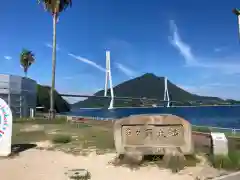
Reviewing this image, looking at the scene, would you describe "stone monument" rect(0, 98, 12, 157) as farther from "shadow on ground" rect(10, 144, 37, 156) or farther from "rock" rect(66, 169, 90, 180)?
"rock" rect(66, 169, 90, 180)

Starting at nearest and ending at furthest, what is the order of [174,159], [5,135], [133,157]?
1. [174,159]
2. [133,157]
3. [5,135]

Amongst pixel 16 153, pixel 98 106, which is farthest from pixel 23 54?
pixel 98 106

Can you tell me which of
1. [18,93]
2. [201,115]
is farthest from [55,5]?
[201,115]

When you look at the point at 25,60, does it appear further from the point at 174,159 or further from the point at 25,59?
the point at 174,159

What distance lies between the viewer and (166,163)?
9695mm

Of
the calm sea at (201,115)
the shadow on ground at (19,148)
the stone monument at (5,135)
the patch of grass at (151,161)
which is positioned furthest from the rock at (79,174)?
the calm sea at (201,115)

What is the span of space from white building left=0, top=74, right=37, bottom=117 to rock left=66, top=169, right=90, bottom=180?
2542 cm

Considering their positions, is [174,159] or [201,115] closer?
[174,159]

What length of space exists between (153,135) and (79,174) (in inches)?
104

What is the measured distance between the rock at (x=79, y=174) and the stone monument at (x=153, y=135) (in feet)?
5.61

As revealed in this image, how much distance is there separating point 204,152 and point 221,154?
2076 mm

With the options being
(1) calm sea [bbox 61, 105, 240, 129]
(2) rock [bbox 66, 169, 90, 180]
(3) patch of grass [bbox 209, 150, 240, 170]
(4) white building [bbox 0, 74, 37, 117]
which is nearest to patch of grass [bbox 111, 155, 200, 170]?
(3) patch of grass [bbox 209, 150, 240, 170]

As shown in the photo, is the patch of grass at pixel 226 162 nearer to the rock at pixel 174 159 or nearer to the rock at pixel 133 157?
the rock at pixel 174 159

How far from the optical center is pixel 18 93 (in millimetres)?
35281
